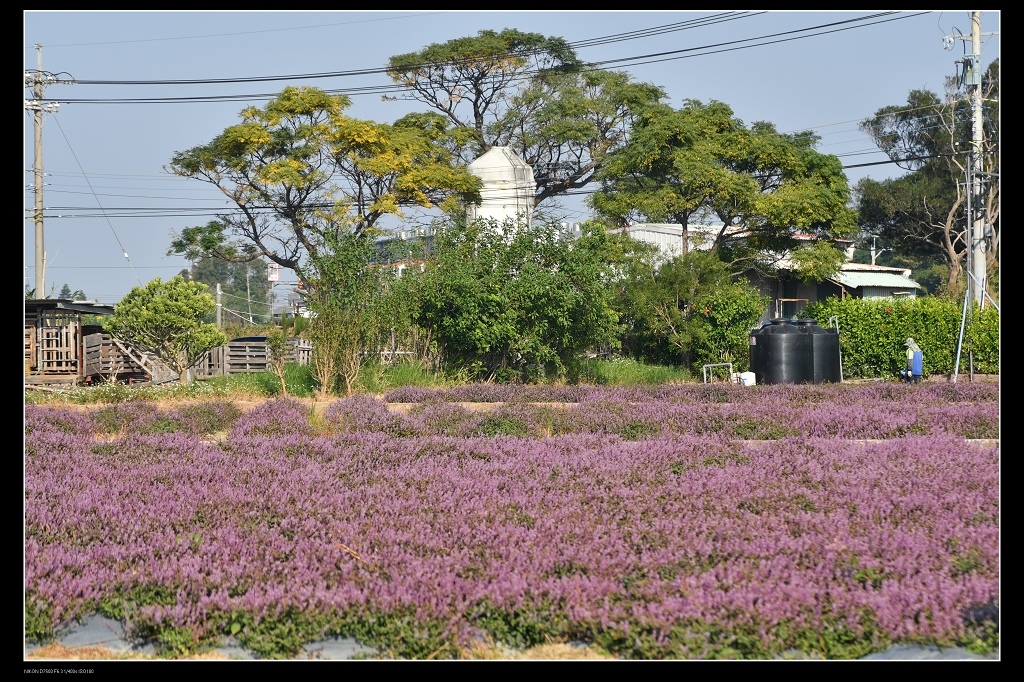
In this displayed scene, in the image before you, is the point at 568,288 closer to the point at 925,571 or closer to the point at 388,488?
the point at 388,488

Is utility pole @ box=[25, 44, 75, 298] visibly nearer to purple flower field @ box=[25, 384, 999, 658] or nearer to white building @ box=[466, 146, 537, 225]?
white building @ box=[466, 146, 537, 225]

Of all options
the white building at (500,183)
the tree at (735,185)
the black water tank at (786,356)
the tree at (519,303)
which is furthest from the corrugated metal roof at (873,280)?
the tree at (519,303)

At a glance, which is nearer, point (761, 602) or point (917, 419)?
point (761, 602)

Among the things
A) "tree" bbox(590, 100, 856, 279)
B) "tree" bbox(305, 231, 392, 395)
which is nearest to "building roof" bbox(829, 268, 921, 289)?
"tree" bbox(590, 100, 856, 279)

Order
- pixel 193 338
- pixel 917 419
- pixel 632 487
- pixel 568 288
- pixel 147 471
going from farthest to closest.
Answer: pixel 193 338, pixel 568 288, pixel 917 419, pixel 147 471, pixel 632 487

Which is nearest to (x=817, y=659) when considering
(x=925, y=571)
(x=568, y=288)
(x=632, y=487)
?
(x=925, y=571)

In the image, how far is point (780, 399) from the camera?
13.3 metres

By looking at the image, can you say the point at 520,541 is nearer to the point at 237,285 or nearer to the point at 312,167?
the point at 312,167

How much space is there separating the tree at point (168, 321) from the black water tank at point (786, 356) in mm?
11692

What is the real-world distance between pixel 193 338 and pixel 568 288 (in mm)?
8138

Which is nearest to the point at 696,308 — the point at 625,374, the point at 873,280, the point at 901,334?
the point at 625,374

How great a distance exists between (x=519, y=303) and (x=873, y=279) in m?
21.2

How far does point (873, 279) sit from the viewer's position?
34.7 meters

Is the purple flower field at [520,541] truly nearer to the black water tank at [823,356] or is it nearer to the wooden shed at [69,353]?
the black water tank at [823,356]
